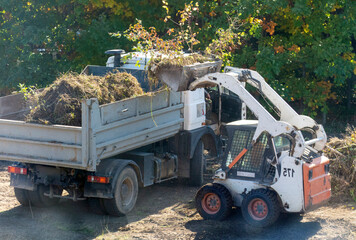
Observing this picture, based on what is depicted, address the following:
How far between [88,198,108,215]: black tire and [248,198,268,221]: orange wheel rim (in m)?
2.51

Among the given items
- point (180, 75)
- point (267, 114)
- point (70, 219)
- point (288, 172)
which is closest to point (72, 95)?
point (180, 75)

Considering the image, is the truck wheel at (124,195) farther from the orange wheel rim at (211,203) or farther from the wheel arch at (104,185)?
the orange wheel rim at (211,203)

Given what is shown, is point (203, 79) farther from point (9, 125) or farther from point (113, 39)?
point (113, 39)

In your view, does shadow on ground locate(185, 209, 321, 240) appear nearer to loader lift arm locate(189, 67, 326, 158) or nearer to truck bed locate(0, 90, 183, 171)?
loader lift arm locate(189, 67, 326, 158)

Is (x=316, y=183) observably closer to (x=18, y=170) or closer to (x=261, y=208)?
(x=261, y=208)

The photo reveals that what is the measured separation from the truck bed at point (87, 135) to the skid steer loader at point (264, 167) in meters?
0.89

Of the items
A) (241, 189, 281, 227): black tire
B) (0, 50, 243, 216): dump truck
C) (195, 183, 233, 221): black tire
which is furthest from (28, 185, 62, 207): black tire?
(241, 189, 281, 227): black tire

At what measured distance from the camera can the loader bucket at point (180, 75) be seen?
9.64 m

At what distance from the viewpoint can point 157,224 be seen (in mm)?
9164

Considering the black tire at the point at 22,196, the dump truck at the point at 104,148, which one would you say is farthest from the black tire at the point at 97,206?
the black tire at the point at 22,196

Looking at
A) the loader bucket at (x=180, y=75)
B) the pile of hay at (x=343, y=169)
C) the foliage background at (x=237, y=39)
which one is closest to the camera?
the loader bucket at (x=180, y=75)

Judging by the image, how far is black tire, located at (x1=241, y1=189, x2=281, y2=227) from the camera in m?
8.52

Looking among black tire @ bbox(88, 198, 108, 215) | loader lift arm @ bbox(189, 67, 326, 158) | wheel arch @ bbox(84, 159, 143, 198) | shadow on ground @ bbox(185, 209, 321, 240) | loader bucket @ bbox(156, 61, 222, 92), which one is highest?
loader bucket @ bbox(156, 61, 222, 92)

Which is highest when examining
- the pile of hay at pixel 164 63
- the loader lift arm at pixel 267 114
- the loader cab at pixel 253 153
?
the pile of hay at pixel 164 63
